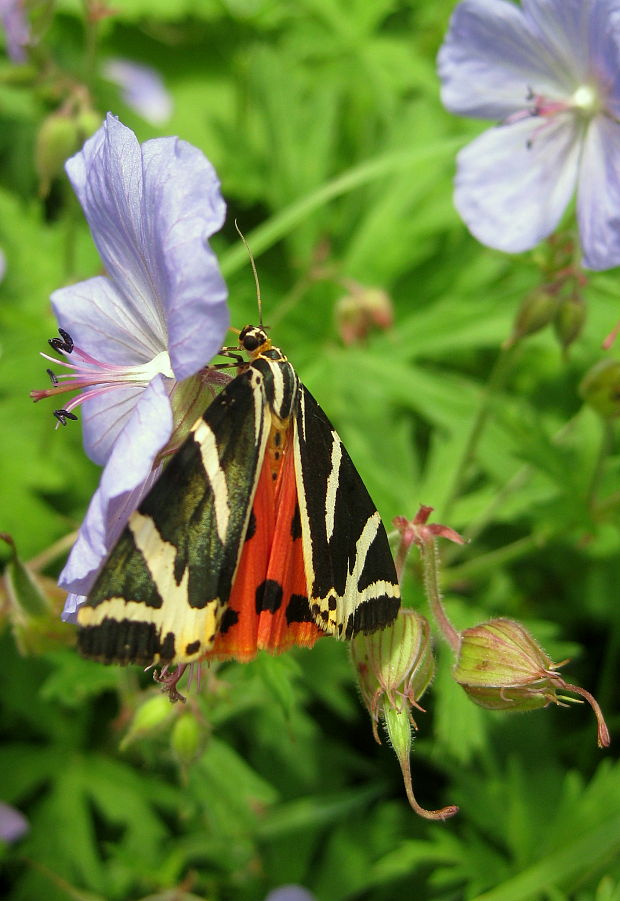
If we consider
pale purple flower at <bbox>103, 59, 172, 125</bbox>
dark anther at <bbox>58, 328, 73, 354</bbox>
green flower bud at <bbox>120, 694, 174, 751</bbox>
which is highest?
pale purple flower at <bbox>103, 59, 172, 125</bbox>

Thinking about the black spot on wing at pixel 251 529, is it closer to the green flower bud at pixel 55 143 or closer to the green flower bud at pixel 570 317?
the green flower bud at pixel 570 317

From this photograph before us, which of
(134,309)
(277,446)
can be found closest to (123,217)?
(134,309)

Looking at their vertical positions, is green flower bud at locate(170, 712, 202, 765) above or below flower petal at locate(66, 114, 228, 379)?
below

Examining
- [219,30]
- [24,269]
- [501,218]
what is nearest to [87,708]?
[24,269]

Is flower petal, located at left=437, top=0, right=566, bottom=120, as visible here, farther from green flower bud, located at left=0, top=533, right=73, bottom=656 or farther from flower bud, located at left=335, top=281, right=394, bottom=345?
green flower bud, located at left=0, top=533, right=73, bottom=656

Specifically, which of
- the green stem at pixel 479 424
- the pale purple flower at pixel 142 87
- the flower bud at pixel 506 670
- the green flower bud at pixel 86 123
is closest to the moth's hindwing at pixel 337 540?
the flower bud at pixel 506 670

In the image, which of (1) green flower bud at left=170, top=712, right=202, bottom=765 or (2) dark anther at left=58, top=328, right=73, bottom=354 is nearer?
(2) dark anther at left=58, top=328, right=73, bottom=354

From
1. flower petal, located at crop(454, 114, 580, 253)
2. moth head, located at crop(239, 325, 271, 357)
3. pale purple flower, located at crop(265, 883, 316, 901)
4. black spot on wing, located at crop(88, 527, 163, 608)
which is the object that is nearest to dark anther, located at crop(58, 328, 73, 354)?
moth head, located at crop(239, 325, 271, 357)
